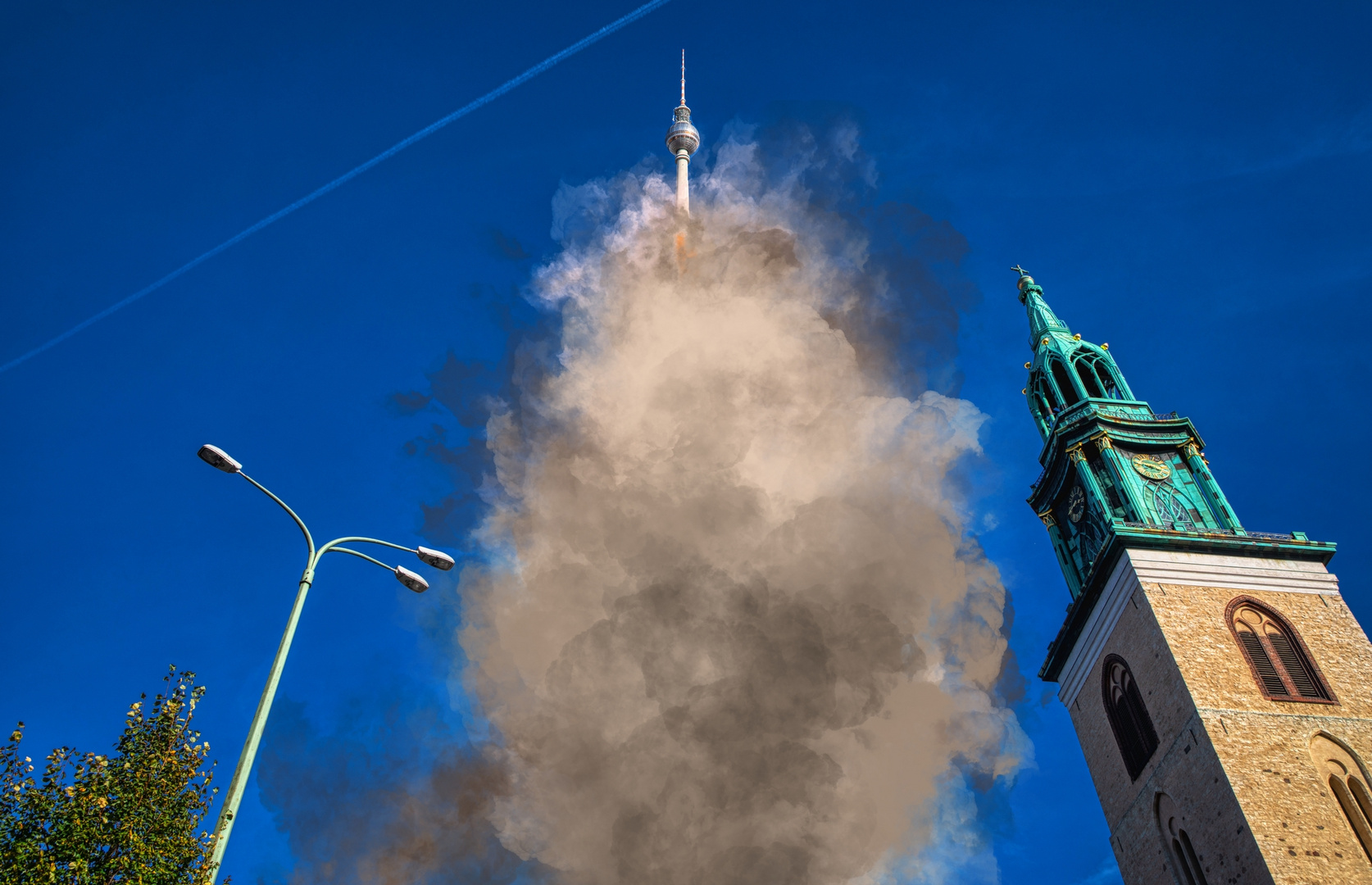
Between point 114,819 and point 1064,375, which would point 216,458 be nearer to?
point 114,819

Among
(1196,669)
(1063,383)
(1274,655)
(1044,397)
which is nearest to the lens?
(1196,669)

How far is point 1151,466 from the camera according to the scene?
173 ft

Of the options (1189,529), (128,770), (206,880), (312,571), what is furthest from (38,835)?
(1189,529)

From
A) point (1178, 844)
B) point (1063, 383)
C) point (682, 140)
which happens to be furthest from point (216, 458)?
point (682, 140)

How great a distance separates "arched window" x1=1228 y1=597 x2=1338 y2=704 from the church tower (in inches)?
2.7

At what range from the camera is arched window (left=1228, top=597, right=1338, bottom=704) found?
41.1 m

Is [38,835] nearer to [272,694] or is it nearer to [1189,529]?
[272,694]

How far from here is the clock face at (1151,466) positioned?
52.2 m

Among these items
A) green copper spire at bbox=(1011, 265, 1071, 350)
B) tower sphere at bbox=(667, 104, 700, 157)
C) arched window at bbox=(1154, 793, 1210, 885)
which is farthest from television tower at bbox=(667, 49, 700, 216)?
arched window at bbox=(1154, 793, 1210, 885)

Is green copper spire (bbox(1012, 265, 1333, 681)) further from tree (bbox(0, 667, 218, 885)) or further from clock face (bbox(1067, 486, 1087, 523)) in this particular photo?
tree (bbox(0, 667, 218, 885))

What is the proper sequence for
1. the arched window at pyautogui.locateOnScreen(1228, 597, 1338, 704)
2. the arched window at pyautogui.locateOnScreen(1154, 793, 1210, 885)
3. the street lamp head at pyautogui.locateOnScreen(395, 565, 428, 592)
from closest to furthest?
the street lamp head at pyautogui.locateOnScreen(395, 565, 428, 592) → the arched window at pyautogui.locateOnScreen(1154, 793, 1210, 885) → the arched window at pyautogui.locateOnScreen(1228, 597, 1338, 704)

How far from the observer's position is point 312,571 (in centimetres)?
1944

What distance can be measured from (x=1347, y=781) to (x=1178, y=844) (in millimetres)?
6794

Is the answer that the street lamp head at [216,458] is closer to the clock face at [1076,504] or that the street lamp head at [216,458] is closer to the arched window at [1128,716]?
the arched window at [1128,716]
